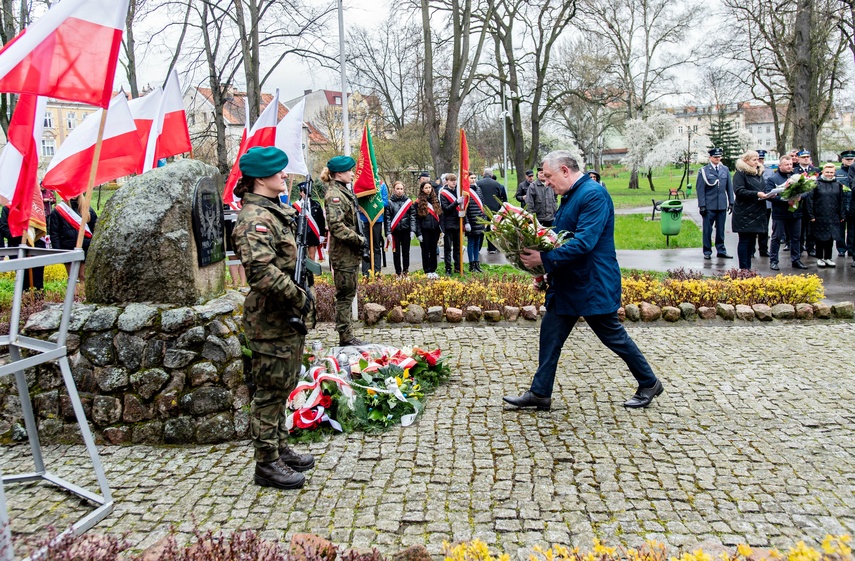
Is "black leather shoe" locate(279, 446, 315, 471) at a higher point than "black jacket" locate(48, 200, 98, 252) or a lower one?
lower

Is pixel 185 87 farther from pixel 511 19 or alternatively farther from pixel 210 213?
pixel 210 213

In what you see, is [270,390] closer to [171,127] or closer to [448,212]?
[171,127]

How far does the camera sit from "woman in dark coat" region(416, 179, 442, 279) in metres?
12.6

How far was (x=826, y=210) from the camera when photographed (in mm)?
12258

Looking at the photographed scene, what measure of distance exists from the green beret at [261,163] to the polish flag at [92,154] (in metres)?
1.39

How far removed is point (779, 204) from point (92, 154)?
1157cm

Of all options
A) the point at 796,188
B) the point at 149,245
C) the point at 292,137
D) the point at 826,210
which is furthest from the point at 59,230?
the point at 826,210

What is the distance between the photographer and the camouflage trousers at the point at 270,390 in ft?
14.1

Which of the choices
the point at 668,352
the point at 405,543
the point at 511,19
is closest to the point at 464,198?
the point at 668,352

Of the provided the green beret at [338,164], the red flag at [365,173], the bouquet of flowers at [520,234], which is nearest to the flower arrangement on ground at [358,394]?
the bouquet of flowers at [520,234]

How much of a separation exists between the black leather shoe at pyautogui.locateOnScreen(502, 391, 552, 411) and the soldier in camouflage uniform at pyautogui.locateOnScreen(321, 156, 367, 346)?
245cm

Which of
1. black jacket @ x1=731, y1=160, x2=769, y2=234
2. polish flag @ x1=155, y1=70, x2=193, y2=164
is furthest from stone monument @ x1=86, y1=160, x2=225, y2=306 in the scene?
black jacket @ x1=731, y1=160, x2=769, y2=234

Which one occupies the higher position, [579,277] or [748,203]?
[748,203]

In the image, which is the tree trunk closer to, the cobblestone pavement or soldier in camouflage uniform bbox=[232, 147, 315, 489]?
the cobblestone pavement
